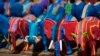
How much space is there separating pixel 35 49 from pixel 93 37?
940mm

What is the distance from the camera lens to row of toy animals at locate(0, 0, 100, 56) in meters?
4.77

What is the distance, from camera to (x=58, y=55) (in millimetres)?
4773

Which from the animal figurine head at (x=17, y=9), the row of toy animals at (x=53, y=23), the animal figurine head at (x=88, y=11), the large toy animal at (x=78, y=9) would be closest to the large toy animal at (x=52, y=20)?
the row of toy animals at (x=53, y=23)

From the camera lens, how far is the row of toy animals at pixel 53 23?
4.77m

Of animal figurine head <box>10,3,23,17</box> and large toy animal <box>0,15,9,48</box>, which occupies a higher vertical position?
animal figurine head <box>10,3,23,17</box>

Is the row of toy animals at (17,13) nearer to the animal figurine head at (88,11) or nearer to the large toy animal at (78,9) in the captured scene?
the large toy animal at (78,9)

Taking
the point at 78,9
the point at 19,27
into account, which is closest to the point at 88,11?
the point at 78,9

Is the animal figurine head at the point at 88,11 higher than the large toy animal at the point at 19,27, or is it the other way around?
the animal figurine head at the point at 88,11

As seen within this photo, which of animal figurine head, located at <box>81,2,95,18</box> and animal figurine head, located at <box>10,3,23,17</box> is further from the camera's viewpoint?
animal figurine head, located at <box>10,3,23,17</box>

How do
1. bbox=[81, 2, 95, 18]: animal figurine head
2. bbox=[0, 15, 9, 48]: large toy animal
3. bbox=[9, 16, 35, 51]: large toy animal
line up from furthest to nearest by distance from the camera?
bbox=[0, 15, 9, 48]: large toy animal
bbox=[9, 16, 35, 51]: large toy animal
bbox=[81, 2, 95, 18]: animal figurine head

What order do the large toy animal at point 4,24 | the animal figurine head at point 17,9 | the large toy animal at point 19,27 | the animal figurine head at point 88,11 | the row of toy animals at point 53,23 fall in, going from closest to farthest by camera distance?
the row of toy animals at point 53,23, the animal figurine head at point 88,11, the large toy animal at point 19,27, the large toy animal at point 4,24, the animal figurine head at point 17,9

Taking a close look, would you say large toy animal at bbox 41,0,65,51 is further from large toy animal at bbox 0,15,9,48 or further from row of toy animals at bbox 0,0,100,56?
large toy animal at bbox 0,15,9,48

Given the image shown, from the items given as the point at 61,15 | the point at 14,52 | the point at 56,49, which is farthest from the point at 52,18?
the point at 14,52

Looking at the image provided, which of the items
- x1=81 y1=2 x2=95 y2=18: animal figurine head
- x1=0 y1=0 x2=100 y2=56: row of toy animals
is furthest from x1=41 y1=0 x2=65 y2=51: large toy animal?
x1=81 y1=2 x2=95 y2=18: animal figurine head
